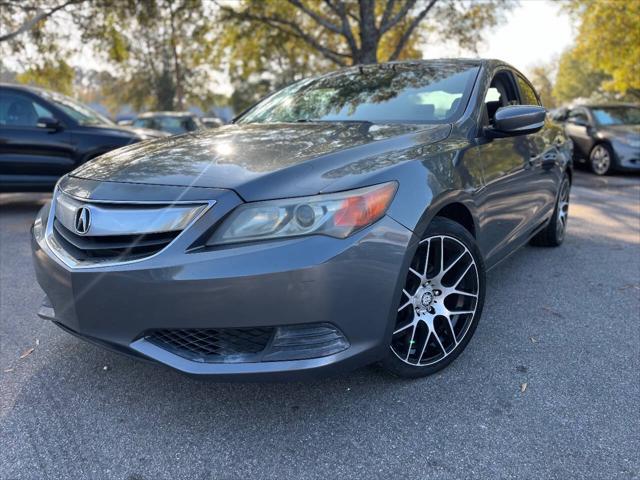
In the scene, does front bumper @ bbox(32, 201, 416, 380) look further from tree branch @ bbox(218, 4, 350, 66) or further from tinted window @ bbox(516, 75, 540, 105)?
tree branch @ bbox(218, 4, 350, 66)

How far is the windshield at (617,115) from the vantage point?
10.9 metres

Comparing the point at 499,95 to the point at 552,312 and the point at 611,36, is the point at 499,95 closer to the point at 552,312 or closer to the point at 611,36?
the point at 552,312

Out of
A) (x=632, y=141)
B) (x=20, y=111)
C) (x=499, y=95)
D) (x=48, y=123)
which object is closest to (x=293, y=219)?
(x=499, y=95)

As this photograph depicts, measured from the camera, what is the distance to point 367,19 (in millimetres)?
12758

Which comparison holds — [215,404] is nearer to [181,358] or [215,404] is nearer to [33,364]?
[181,358]

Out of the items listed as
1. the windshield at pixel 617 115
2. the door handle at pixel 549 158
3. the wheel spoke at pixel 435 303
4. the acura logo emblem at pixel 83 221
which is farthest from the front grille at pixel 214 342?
the windshield at pixel 617 115

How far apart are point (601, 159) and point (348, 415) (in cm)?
1038

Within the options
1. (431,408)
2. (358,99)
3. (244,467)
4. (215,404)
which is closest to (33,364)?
(215,404)

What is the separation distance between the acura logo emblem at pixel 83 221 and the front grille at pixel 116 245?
3 centimetres

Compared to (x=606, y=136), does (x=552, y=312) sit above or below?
below

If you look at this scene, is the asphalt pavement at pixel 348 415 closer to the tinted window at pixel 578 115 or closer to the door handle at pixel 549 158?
the door handle at pixel 549 158

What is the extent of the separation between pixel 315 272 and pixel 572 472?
1.10 metres

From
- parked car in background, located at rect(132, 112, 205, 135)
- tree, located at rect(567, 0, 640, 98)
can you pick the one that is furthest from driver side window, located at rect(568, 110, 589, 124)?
parked car in background, located at rect(132, 112, 205, 135)

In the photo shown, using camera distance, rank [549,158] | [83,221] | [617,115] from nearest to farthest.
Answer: [83,221]
[549,158]
[617,115]
